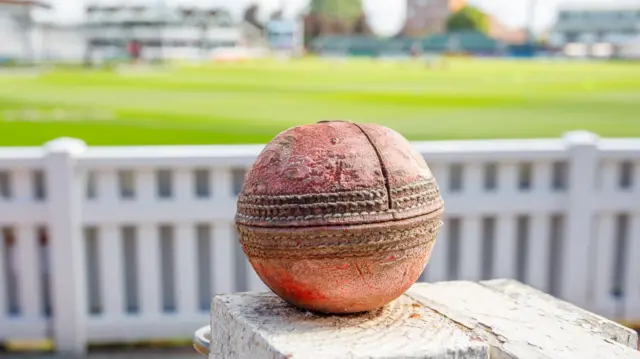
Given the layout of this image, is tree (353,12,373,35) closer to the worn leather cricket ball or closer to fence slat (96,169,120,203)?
fence slat (96,169,120,203)

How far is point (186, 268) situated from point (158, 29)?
9669cm

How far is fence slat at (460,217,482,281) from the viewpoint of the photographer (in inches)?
207

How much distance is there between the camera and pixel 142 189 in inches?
195

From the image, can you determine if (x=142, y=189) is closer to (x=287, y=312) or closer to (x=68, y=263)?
(x=68, y=263)

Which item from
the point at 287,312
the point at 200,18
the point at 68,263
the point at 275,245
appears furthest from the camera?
the point at 200,18

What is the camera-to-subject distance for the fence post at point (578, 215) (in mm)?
5242

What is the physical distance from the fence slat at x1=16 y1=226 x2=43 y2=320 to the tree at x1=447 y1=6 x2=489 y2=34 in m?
114

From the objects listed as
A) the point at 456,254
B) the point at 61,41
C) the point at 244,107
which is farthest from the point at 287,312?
the point at 61,41

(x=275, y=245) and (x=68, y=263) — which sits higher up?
(x=275, y=245)

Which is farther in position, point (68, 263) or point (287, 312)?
point (68, 263)

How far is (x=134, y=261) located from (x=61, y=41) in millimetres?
91923

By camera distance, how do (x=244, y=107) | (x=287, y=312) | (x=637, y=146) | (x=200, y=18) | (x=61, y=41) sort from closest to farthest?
(x=287, y=312) < (x=637, y=146) < (x=244, y=107) < (x=61, y=41) < (x=200, y=18)

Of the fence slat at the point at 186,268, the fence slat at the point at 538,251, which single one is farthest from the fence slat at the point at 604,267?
the fence slat at the point at 186,268

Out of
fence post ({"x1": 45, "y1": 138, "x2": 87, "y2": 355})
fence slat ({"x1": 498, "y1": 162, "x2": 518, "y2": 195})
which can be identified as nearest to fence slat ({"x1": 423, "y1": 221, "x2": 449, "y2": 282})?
fence slat ({"x1": 498, "y1": 162, "x2": 518, "y2": 195})
